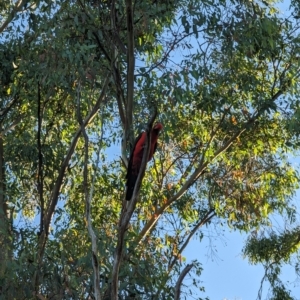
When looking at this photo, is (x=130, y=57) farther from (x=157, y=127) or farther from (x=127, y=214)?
(x=127, y=214)

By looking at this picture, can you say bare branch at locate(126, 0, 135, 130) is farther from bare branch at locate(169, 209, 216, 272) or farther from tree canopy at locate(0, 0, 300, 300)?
bare branch at locate(169, 209, 216, 272)

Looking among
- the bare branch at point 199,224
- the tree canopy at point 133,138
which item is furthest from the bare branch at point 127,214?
the bare branch at point 199,224

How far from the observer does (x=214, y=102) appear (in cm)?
841

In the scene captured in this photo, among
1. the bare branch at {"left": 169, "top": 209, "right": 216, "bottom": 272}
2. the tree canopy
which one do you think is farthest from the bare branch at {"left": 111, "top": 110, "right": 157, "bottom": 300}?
the bare branch at {"left": 169, "top": 209, "right": 216, "bottom": 272}

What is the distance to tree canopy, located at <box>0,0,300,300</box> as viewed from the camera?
5840 mm

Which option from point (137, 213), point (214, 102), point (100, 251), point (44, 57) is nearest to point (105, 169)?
point (137, 213)

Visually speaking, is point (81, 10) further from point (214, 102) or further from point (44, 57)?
point (214, 102)

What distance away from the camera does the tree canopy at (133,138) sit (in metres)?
5.84

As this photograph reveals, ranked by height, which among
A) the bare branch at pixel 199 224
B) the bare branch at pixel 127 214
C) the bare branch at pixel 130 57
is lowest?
the bare branch at pixel 127 214

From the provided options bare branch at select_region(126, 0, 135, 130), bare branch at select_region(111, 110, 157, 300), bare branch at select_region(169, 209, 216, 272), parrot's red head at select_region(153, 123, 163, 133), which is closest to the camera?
bare branch at select_region(111, 110, 157, 300)

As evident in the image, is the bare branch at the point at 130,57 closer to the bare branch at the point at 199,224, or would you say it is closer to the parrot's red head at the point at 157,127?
the parrot's red head at the point at 157,127

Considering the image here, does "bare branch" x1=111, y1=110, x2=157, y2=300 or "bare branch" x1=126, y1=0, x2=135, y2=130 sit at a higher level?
"bare branch" x1=126, y1=0, x2=135, y2=130

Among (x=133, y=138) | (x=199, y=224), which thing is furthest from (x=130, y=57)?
(x=199, y=224)

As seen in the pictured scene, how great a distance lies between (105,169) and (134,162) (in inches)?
149
